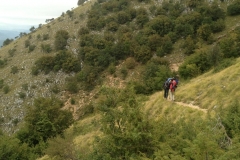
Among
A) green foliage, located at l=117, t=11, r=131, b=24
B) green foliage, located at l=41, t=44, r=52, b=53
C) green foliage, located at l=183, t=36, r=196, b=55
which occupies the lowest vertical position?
green foliage, located at l=183, t=36, r=196, b=55

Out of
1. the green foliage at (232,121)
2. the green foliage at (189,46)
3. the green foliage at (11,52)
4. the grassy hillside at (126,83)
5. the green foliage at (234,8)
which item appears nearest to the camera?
the green foliage at (232,121)

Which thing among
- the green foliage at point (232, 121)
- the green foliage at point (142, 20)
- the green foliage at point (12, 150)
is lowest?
the green foliage at point (12, 150)

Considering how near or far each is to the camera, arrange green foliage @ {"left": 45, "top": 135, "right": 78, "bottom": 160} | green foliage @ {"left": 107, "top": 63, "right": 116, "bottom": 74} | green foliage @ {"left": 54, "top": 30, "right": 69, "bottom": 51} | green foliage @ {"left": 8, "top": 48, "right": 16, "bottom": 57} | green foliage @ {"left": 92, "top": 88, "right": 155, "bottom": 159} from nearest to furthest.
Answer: green foliage @ {"left": 92, "top": 88, "right": 155, "bottom": 159} → green foliage @ {"left": 45, "top": 135, "right": 78, "bottom": 160} → green foliage @ {"left": 107, "top": 63, "right": 116, "bottom": 74} → green foliage @ {"left": 54, "top": 30, "right": 69, "bottom": 51} → green foliage @ {"left": 8, "top": 48, "right": 16, "bottom": 57}

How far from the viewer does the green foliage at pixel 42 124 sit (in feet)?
89.1

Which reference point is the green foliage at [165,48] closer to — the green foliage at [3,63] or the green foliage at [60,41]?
the green foliage at [60,41]

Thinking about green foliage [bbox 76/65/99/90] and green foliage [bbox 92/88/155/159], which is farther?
green foliage [bbox 76/65/99/90]

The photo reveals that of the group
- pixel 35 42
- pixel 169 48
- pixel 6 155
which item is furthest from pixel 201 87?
pixel 35 42

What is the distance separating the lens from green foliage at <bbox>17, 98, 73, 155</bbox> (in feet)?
89.1

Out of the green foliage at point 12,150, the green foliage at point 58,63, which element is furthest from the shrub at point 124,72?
the green foliage at point 12,150

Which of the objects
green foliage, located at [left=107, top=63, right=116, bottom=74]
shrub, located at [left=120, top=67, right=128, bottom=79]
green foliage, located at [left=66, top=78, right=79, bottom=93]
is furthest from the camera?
green foliage, located at [left=107, top=63, right=116, bottom=74]

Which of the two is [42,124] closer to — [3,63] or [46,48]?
[46,48]

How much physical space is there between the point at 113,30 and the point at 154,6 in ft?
36.3

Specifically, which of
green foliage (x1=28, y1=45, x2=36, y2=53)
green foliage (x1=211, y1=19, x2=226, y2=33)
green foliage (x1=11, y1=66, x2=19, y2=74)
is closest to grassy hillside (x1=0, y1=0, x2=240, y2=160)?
green foliage (x1=11, y1=66, x2=19, y2=74)

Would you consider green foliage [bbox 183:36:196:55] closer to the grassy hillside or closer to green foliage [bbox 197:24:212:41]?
the grassy hillside
